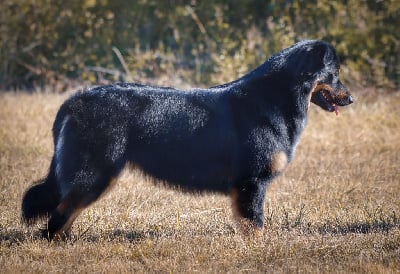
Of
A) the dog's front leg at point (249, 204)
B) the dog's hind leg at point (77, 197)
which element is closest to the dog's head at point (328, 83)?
the dog's front leg at point (249, 204)

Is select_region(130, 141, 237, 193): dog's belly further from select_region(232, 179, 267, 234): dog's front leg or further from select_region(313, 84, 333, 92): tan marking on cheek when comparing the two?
select_region(313, 84, 333, 92): tan marking on cheek

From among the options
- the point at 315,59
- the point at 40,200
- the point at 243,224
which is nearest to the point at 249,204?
the point at 243,224

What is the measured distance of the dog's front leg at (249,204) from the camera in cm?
632

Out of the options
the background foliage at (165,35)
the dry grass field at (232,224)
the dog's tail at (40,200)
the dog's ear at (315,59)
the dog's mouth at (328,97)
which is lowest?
the background foliage at (165,35)

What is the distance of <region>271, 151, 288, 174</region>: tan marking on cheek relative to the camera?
20.8ft

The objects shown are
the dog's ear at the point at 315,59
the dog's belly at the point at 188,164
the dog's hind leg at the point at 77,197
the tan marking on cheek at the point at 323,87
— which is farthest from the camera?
the tan marking on cheek at the point at 323,87

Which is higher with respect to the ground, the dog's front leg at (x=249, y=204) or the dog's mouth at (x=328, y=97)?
the dog's mouth at (x=328, y=97)

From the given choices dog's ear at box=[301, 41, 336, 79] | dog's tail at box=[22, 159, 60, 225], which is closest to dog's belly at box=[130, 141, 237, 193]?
dog's tail at box=[22, 159, 60, 225]

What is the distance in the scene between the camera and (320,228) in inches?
274

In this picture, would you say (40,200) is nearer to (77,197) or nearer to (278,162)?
(77,197)

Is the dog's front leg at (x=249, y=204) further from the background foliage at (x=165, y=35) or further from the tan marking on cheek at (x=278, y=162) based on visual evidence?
the background foliage at (x=165, y=35)

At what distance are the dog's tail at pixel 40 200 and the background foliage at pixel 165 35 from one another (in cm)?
905

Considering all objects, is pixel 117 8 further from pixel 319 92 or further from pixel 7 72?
pixel 319 92

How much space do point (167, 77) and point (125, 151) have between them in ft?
29.0
